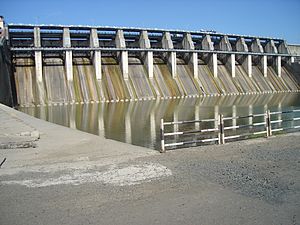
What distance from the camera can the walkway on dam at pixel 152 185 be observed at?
16.4 feet

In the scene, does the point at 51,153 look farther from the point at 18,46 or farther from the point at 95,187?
the point at 18,46

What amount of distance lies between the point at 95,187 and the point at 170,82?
146 ft

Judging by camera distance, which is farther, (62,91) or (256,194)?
(62,91)

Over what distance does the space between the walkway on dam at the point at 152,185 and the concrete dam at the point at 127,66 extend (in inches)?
1281

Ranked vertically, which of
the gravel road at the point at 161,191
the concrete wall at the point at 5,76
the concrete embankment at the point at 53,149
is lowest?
the gravel road at the point at 161,191

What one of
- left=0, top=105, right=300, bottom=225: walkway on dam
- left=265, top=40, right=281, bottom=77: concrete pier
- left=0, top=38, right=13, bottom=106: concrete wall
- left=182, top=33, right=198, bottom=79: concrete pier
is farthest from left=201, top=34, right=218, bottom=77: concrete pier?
left=0, top=105, right=300, bottom=225: walkway on dam

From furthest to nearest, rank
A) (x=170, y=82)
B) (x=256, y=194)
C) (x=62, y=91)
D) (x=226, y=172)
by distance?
(x=170, y=82) → (x=62, y=91) → (x=226, y=172) → (x=256, y=194)

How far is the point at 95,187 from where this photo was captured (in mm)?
6543

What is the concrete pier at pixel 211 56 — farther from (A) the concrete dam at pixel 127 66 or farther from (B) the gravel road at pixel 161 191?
(B) the gravel road at pixel 161 191

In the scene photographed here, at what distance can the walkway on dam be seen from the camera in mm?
5000

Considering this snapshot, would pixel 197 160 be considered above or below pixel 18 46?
below

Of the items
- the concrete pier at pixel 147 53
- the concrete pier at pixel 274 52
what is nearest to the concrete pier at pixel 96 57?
the concrete pier at pixel 147 53

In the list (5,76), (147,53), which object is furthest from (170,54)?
(5,76)

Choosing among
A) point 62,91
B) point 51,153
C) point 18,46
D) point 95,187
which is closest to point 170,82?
point 62,91
